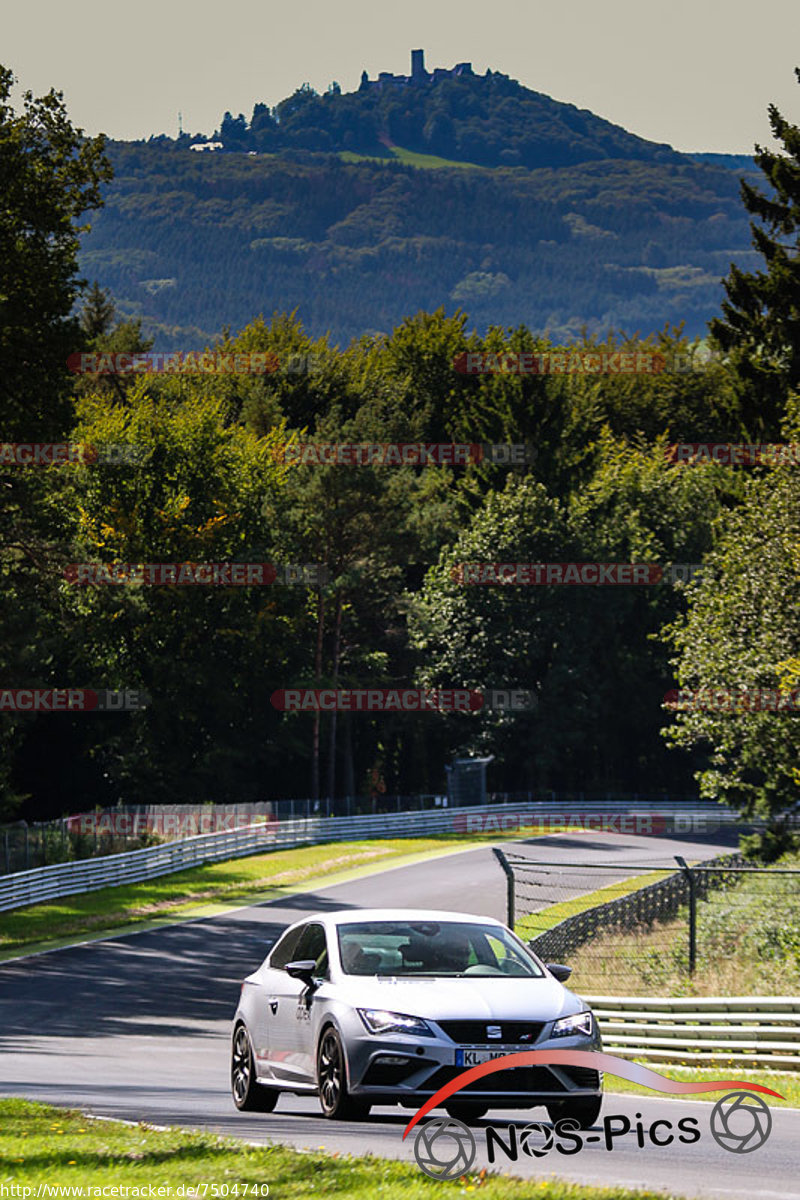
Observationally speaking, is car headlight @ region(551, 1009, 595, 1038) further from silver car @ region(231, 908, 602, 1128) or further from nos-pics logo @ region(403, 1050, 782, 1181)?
nos-pics logo @ region(403, 1050, 782, 1181)

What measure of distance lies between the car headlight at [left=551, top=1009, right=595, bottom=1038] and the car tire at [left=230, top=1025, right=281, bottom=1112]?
283cm

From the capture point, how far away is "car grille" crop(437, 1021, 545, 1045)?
35.3 feet

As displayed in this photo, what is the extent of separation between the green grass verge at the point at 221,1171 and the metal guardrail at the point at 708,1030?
6023 mm

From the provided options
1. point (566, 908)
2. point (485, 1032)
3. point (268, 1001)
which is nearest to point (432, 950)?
point (485, 1032)

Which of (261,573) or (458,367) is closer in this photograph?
(261,573)

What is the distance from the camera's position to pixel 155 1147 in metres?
10.6

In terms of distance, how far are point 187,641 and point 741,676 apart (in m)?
36.8

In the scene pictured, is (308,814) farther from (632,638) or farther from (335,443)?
(632,638)

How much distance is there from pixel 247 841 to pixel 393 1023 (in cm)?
4835

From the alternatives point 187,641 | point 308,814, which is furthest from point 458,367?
point 308,814

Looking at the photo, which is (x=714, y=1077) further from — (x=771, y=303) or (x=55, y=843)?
(x=55, y=843)

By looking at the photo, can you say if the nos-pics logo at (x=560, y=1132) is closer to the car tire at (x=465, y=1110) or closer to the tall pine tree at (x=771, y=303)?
the car tire at (x=465, y=1110)

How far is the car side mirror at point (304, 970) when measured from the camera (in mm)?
12062

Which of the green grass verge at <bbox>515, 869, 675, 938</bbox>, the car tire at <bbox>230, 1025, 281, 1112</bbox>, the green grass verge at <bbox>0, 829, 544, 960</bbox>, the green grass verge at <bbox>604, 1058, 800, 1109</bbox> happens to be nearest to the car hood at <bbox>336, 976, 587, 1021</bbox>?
the car tire at <bbox>230, 1025, 281, 1112</bbox>
